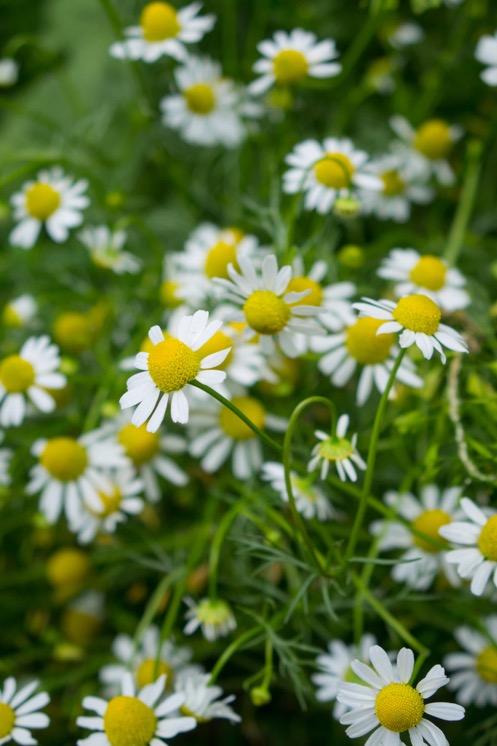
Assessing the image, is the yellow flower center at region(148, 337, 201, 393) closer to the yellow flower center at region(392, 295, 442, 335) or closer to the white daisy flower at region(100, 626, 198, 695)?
the yellow flower center at region(392, 295, 442, 335)

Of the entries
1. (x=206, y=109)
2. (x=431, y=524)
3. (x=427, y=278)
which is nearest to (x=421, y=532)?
(x=431, y=524)

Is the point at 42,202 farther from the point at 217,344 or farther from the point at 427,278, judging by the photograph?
the point at 427,278

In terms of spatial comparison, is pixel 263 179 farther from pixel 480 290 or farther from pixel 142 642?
pixel 142 642

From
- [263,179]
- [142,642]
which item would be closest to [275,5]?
[263,179]

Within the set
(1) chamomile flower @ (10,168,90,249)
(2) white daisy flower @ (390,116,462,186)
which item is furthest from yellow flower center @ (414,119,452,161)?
(1) chamomile flower @ (10,168,90,249)

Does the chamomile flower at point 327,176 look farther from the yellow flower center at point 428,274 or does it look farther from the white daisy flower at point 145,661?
the white daisy flower at point 145,661

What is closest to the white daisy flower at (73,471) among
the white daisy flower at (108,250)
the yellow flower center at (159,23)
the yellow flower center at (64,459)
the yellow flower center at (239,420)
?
the yellow flower center at (64,459)
